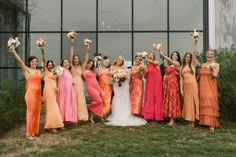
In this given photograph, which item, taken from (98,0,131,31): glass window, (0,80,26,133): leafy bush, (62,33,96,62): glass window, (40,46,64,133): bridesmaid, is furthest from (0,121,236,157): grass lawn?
(98,0,131,31): glass window

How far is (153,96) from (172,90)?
1.79 ft

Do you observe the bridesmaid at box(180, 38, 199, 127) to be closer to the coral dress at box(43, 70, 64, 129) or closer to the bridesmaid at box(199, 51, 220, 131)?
the bridesmaid at box(199, 51, 220, 131)

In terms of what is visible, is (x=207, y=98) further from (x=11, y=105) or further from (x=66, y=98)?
(x=11, y=105)

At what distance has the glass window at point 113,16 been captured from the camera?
61.3 ft

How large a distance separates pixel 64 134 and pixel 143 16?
372 inches

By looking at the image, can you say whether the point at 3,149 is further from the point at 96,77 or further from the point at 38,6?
the point at 38,6

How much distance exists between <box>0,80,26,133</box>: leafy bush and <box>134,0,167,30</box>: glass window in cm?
695

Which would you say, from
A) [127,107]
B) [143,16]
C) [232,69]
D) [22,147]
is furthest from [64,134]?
[143,16]

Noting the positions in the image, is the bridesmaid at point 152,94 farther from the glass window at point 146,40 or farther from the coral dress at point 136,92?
the glass window at point 146,40

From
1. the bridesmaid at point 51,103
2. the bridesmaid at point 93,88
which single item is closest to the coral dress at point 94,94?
the bridesmaid at point 93,88

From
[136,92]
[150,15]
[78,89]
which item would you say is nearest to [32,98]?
[78,89]

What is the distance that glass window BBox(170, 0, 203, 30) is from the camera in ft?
60.8

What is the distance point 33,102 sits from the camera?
10.1m

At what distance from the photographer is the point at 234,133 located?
10.8 metres
